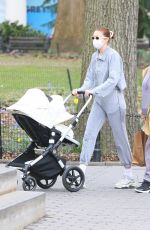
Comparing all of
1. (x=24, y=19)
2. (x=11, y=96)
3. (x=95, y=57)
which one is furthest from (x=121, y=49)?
(x=24, y=19)

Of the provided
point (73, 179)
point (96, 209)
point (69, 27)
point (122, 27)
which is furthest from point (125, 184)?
point (69, 27)

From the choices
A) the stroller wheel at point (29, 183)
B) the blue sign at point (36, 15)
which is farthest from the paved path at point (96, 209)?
the blue sign at point (36, 15)

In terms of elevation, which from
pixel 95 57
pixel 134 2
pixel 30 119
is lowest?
pixel 30 119

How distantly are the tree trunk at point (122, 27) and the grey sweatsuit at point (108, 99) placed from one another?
2.72 meters

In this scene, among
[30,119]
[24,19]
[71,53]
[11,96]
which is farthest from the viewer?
[24,19]

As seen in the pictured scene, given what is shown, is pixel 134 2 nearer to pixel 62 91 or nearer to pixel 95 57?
pixel 95 57

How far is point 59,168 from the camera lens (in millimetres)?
9742

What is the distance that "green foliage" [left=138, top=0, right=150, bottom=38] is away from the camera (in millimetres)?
38906

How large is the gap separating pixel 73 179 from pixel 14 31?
3109 cm

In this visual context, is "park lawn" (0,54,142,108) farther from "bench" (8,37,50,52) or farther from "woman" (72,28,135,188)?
"bench" (8,37,50,52)

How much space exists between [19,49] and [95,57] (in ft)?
88.3

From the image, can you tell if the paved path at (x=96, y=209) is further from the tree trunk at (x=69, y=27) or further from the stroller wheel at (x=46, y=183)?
the tree trunk at (x=69, y=27)

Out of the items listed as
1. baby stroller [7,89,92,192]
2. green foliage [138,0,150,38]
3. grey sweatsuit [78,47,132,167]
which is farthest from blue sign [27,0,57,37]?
baby stroller [7,89,92,192]

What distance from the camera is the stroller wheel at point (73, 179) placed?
31.8 feet
